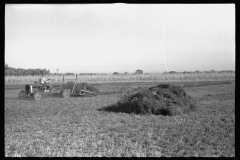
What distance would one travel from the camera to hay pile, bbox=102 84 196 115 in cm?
966

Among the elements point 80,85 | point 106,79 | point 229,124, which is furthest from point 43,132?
point 106,79

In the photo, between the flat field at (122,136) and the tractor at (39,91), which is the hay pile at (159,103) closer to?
the flat field at (122,136)

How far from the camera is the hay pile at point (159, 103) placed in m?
9.66

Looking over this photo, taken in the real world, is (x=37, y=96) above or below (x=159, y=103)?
below

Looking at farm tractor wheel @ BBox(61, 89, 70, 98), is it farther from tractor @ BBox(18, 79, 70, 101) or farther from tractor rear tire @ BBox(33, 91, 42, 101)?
tractor rear tire @ BBox(33, 91, 42, 101)

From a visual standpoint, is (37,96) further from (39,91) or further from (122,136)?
(122,136)

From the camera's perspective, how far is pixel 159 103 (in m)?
9.97

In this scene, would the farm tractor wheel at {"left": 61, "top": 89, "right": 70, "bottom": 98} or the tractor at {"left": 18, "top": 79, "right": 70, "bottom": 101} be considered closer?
the tractor at {"left": 18, "top": 79, "right": 70, "bottom": 101}

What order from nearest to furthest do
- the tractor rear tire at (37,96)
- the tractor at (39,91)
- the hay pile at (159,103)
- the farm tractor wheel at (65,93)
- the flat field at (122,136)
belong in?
the flat field at (122,136) → the hay pile at (159,103) → the tractor rear tire at (37,96) → the tractor at (39,91) → the farm tractor wheel at (65,93)

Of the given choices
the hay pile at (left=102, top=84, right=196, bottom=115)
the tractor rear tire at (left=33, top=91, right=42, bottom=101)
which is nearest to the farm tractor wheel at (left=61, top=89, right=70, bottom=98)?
the tractor rear tire at (left=33, top=91, right=42, bottom=101)

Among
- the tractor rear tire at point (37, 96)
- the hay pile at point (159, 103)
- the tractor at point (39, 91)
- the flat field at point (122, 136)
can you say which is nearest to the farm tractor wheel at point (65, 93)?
the tractor at point (39, 91)

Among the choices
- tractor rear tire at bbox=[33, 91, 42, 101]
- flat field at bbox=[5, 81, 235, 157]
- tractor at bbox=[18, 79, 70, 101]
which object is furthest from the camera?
tractor at bbox=[18, 79, 70, 101]

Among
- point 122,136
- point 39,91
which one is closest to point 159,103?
point 122,136
